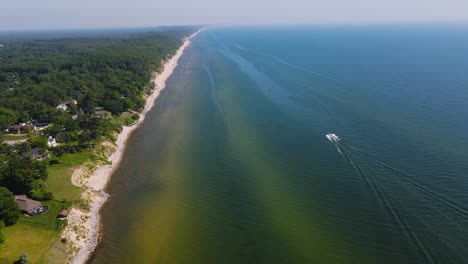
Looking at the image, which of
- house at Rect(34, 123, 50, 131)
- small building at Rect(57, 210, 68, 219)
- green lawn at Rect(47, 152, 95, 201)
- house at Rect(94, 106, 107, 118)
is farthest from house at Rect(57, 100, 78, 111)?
small building at Rect(57, 210, 68, 219)

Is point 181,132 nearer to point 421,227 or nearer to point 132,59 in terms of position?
point 421,227

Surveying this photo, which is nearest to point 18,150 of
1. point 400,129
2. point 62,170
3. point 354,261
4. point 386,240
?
point 62,170

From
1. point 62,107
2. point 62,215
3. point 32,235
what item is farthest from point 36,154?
point 62,107

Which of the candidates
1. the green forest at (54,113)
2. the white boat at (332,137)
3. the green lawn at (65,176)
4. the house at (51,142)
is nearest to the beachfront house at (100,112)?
the green forest at (54,113)

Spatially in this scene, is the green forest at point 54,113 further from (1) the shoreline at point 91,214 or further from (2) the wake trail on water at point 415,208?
(2) the wake trail on water at point 415,208

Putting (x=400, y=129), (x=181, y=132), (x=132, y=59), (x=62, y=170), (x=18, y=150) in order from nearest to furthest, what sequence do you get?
(x=62, y=170) → (x=18, y=150) → (x=400, y=129) → (x=181, y=132) → (x=132, y=59)

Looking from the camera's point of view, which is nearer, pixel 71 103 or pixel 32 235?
pixel 32 235

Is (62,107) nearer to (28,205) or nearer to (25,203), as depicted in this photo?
(25,203)
